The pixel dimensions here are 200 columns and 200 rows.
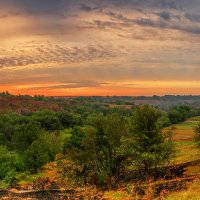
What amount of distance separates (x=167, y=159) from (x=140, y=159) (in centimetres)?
464

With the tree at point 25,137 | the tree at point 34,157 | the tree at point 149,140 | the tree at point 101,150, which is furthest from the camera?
the tree at point 25,137

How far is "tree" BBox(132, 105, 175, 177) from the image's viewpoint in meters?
57.4

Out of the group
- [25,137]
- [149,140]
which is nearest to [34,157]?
[25,137]

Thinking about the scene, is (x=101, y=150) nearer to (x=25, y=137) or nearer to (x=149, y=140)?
(x=149, y=140)

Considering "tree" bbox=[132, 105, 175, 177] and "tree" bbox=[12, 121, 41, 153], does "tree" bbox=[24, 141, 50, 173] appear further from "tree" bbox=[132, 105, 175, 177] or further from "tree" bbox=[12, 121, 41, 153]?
"tree" bbox=[132, 105, 175, 177]

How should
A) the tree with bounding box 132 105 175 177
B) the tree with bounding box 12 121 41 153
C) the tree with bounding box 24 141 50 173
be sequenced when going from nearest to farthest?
the tree with bounding box 132 105 175 177, the tree with bounding box 24 141 50 173, the tree with bounding box 12 121 41 153

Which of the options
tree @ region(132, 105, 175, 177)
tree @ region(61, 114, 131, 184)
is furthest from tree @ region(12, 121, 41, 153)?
tree @ region(132, 105, 175, 177)

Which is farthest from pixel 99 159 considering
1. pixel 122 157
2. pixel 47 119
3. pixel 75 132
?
pixel 47 119

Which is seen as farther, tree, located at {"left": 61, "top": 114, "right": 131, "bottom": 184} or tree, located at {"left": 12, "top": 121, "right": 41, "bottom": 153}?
tree, located at {"left": 12, "top": 121, "right": 41, "bottom": 153}

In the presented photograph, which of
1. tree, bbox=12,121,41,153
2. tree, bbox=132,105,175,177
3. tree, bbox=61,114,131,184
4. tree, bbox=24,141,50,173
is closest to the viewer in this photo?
tree, bbox=132,105,175,177

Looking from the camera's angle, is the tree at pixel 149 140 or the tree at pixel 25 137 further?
the tree at pixel 25 137

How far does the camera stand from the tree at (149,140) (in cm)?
5738

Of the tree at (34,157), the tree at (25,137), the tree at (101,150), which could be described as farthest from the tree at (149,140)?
the tree at (25,137)

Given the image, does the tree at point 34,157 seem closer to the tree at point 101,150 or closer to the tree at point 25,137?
the tree at point 25,137
